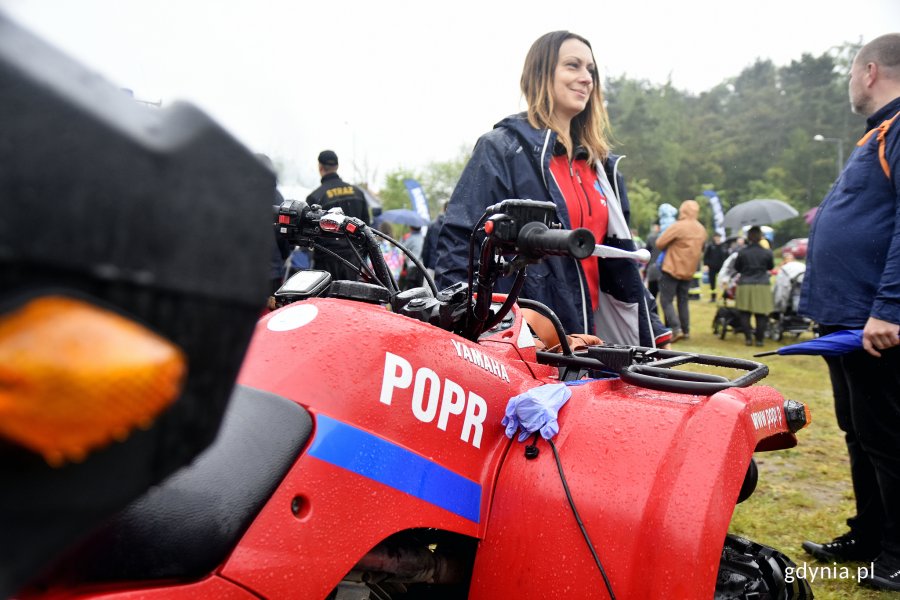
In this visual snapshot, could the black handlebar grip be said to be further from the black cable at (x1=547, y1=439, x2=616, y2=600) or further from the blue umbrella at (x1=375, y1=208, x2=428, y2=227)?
the blue umbrella at (x1=375, y1=208, x2=428, y2=227)

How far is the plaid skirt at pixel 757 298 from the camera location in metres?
10.3

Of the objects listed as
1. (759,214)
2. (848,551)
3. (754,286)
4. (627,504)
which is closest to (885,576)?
(848,551)

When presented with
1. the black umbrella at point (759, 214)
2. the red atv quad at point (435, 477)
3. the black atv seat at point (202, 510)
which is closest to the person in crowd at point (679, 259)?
the black umbrella at point (759, 214)

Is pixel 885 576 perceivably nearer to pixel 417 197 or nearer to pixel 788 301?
pixel 788 301

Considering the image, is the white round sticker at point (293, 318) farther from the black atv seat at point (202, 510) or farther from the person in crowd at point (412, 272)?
the person in crowd at point (412, 272)

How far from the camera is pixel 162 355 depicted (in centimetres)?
48

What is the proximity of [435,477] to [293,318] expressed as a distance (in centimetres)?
39

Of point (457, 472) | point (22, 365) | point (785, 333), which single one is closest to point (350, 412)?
point (457, 472)

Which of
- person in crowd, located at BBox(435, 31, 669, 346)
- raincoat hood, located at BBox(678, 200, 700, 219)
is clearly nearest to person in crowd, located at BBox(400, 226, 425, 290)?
raincoat hood, located at BBox(678, 200, 700, 219)

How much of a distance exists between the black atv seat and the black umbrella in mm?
15982

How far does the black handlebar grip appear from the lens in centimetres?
119

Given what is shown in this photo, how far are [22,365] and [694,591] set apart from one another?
118 centimetres

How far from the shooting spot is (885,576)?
291 centimetres

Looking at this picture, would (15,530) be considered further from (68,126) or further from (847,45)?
(847,45)
